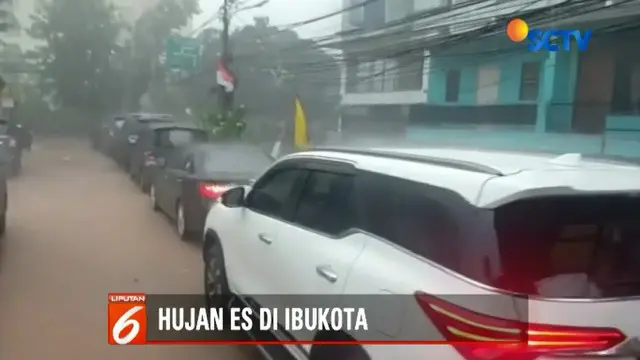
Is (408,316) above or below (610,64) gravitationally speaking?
below

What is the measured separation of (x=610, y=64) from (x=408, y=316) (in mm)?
15033

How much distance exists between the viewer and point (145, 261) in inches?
295

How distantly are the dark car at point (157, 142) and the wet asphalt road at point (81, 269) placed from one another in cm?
52

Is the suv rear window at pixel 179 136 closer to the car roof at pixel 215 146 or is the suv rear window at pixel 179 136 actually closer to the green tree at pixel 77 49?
the car roof at pixel 215 146

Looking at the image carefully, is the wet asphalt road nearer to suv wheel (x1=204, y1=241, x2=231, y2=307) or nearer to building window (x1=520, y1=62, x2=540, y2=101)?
suv wheel (x1=204, y1=241, x2=231, y2=307)

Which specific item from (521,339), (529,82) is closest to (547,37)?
(529,82)

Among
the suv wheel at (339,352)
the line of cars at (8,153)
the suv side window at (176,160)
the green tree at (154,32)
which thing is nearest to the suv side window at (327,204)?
the suv wheel at (339,352)

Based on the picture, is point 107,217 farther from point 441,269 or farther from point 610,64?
point 610,64

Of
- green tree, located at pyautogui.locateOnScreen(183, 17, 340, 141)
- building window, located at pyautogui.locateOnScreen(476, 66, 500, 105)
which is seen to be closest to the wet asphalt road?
green tree, located at pyautogui.locateOnScreen(183, 17, 340, 141)

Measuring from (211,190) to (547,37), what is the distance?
1004 cm

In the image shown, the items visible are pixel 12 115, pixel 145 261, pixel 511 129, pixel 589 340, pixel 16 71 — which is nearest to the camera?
pixel 589 340

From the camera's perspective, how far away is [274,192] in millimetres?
4320

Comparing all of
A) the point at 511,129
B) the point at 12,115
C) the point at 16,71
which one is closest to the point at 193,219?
the point at 511,129

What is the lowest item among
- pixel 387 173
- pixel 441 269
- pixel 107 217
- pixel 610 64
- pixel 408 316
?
pixel 107 217
